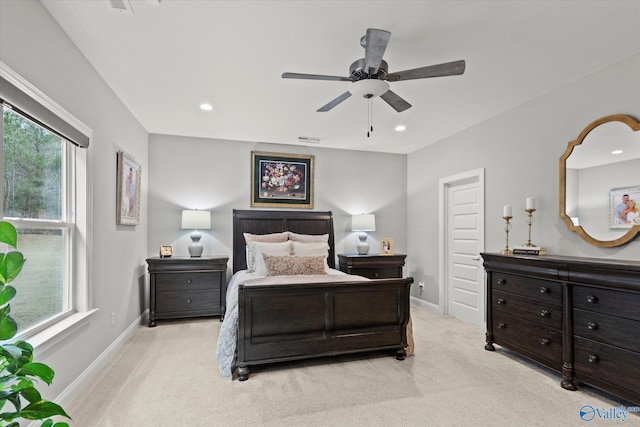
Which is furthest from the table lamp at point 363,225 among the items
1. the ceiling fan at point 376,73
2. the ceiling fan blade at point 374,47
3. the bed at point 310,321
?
the ceiling fan blade at point 374,47

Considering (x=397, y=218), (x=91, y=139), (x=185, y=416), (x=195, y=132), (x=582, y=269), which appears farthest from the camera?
(x=397, y=218)

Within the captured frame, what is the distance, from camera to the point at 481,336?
380 centimetres

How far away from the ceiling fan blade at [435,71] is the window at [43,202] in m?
2.20

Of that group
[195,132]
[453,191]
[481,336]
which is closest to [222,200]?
[195,132]

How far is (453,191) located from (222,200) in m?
3.42

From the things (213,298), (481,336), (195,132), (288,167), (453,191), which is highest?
(195,132)

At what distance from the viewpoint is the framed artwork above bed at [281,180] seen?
5.12m

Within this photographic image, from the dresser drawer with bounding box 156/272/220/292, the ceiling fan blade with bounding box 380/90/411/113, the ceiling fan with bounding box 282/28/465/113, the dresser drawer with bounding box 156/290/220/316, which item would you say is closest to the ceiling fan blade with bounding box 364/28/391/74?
the ceiling fan with bounding box 282/28/465/113

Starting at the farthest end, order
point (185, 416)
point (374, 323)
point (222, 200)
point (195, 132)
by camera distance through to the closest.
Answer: point (222, 200) → point (195, 132) → point (374, 323) → point (185, 416)

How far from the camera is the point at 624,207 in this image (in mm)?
2623

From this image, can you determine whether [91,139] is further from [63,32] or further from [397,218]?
[397,218]

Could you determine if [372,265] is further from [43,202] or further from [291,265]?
[43,202]

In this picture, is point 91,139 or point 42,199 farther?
point 91,139

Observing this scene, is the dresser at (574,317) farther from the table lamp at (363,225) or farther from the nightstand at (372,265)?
the table lamp at (363,225)
